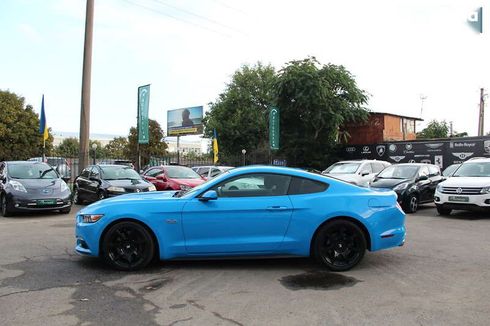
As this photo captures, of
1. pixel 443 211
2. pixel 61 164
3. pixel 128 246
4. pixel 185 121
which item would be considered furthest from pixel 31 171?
pixel 185 121

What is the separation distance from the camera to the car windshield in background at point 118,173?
1515 centimetres

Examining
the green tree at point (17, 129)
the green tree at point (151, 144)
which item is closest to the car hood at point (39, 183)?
the green tree at point (17, 129)

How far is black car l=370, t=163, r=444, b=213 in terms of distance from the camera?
45.7 ft

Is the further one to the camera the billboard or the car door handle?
the billboard

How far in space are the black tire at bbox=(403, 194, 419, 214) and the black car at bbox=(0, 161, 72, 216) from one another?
9995mm

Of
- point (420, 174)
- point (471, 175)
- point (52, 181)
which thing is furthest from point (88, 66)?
point (471, 175)

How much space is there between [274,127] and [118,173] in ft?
56.0

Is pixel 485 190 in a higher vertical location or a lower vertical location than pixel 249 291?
higher

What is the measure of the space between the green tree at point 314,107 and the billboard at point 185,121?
19.8 metres

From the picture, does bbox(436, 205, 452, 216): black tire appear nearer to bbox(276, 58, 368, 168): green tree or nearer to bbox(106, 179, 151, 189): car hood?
bbox(106, 179, 151, 189): car hood

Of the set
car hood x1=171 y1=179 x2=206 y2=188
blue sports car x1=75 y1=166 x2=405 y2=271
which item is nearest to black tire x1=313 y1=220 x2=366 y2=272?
blue sports car x1=75 y1=166 x2=405 y2=271

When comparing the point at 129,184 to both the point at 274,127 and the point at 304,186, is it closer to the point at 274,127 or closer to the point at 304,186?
the point at 304,186

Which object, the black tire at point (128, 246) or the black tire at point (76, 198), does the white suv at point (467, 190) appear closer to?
the black tire at point (128, 246)

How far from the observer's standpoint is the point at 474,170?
44.0 feet
